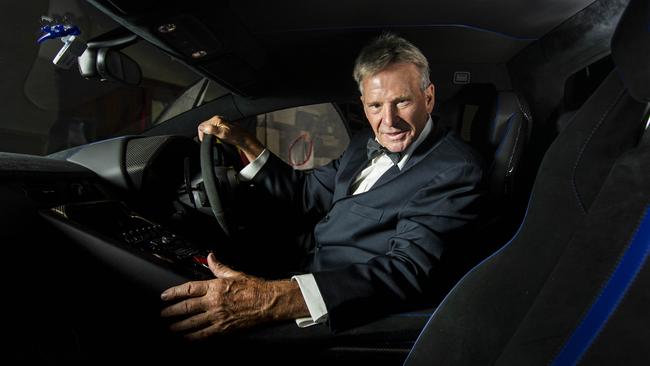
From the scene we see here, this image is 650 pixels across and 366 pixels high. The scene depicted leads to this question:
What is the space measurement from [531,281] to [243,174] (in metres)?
1.28

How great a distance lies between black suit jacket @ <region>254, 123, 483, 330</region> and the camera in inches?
39.8

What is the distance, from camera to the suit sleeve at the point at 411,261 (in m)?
0.99

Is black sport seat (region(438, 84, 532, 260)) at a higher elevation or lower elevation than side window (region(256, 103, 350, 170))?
lower

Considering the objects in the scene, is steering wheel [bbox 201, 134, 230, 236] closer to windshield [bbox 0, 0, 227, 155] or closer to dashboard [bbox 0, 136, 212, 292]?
dashboard [bbox 0, 136, 212, 292]

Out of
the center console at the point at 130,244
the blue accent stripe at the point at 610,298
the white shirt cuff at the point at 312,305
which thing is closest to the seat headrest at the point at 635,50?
the blue accent stripe at the point at 610,298

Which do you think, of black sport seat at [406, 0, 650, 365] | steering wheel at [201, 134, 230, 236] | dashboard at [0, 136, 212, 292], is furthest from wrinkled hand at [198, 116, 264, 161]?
black sport seat at [406, 0, 650, 365]

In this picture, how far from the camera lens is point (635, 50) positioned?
1.91 feet

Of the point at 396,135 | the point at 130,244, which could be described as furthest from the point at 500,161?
the point at 130,244

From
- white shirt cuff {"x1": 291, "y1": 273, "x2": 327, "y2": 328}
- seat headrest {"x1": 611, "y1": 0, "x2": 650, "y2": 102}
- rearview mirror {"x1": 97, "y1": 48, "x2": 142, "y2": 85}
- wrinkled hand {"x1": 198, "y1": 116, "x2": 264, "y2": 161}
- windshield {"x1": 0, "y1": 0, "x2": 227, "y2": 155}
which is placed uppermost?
windshield {"x1": 0, "y1": 0, "x2": 227, "y2": 155}

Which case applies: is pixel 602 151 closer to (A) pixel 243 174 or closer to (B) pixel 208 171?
(B) pixel 208 171

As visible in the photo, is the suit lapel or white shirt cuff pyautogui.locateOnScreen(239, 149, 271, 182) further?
white shirt cuff pyautogui.locateOnScreen(239, 149, 271, 182)

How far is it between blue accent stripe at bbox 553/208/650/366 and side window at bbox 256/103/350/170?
406cm

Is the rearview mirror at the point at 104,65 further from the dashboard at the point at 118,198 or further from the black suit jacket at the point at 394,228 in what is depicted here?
the black suit jacket at the point at 394,228

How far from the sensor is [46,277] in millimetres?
919
